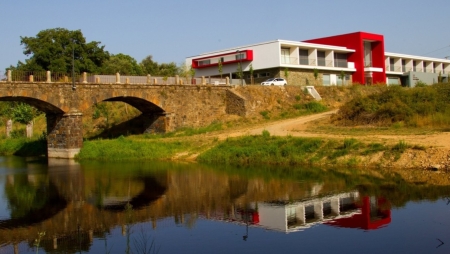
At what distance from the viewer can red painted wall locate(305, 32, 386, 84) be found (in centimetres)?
5909

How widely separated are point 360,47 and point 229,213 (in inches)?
1908

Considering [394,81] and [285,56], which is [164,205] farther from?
[394,81]

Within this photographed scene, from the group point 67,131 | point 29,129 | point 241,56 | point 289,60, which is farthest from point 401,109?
point 29,129

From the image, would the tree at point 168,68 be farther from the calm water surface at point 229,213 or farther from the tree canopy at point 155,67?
the calm water surface at point 229,213

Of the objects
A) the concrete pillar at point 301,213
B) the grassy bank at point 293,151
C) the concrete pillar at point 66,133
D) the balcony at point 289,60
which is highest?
the balcony at point 289,60

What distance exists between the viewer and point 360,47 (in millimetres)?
58844

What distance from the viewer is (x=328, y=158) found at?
2319 cm

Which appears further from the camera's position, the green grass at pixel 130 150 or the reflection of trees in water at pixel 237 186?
the green grass at pixel 130 150

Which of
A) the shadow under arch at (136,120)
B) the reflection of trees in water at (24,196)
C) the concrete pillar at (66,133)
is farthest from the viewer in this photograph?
the shadow under arch at (136,120)

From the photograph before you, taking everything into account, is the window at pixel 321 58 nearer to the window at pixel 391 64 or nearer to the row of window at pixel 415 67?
the row of window at pixel 415 67

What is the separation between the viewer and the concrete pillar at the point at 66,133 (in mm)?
33125

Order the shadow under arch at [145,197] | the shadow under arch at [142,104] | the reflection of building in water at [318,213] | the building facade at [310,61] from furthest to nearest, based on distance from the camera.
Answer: the building facade at [310,61] < the shadow under arch at [142,104] < the shadow under arch at [145,197] < the reflection of building in water at [318,213]

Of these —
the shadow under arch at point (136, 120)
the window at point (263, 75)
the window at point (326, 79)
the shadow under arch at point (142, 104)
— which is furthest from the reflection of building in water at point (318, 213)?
the window at point (326, 79)

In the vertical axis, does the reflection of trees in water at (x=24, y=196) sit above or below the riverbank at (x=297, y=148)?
below
